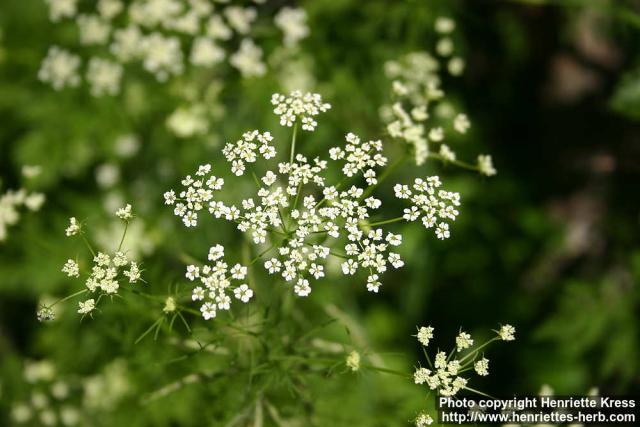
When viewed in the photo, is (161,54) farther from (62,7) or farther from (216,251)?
(216,251)

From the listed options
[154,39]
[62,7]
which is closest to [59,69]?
[62,7]

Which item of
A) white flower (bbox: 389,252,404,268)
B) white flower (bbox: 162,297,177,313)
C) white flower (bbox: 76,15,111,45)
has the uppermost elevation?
white flower (bbox: 76,15,111,45)

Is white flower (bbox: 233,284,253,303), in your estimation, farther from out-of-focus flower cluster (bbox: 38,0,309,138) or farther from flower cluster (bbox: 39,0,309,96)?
flower cluster (bbox: 39,0,309,96)

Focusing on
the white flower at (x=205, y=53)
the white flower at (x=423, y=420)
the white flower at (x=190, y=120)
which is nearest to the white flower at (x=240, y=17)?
the white flower at (x=205, y=53)

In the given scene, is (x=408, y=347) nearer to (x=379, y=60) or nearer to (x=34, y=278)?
(x=379, y=60)

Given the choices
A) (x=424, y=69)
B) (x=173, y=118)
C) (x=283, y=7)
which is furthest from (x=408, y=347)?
(x=283, y=7)

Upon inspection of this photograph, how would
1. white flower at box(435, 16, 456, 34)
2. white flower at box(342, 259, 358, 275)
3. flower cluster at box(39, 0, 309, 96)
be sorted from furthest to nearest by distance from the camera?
flower cluster at box(39, 0, 309, 96), white flower at box(435, 16, 456, 34), white flower at box(342, 259, 358, 275)

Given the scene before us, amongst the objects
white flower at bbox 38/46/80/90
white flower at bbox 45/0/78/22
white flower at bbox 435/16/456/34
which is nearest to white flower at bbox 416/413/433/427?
white flower at bbox 435/16/456/34

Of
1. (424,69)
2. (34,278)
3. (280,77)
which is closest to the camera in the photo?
(424,69)
